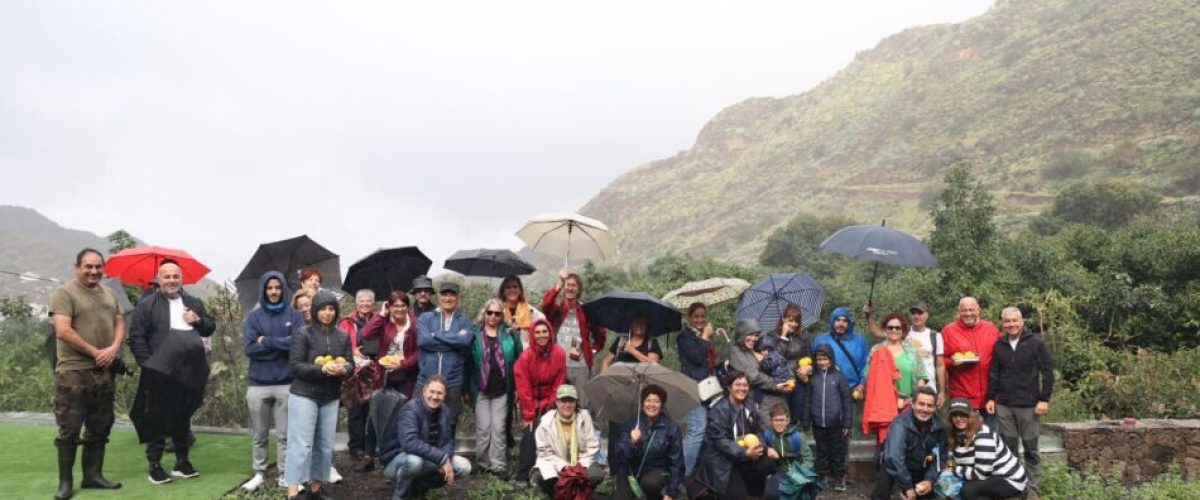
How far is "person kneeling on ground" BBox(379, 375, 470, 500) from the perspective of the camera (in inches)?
218

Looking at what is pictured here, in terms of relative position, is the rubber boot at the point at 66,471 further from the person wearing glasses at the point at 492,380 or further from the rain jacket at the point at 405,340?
the person wearing glasses at the point at 492,380

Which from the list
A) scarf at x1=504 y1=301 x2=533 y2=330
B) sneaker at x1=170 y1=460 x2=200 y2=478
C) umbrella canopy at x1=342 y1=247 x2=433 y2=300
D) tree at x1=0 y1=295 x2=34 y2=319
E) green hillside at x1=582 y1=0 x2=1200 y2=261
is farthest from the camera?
green hillside at x1=582 y1=0 x2=1200 y2=261

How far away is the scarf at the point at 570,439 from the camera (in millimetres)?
5836

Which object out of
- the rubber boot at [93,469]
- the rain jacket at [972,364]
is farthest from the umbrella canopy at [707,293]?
the rubber boot at [93,469]

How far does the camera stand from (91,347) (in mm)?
5457

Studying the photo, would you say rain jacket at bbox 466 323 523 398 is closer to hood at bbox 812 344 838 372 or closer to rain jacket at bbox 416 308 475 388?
rain jacket at bbox 416 308 475 388

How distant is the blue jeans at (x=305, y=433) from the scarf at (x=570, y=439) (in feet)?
5.16

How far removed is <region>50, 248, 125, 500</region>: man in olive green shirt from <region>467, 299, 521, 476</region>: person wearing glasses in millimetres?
2499

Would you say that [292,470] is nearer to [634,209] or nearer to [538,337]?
[538,337]

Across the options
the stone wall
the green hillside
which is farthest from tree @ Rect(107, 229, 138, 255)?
the green hillside

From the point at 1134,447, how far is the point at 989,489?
2.71 m

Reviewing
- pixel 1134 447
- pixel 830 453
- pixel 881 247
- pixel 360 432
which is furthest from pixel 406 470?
pixel 1134 447

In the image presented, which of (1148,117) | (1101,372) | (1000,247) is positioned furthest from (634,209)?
(1101,372)

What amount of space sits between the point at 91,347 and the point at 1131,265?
14.7 meters
